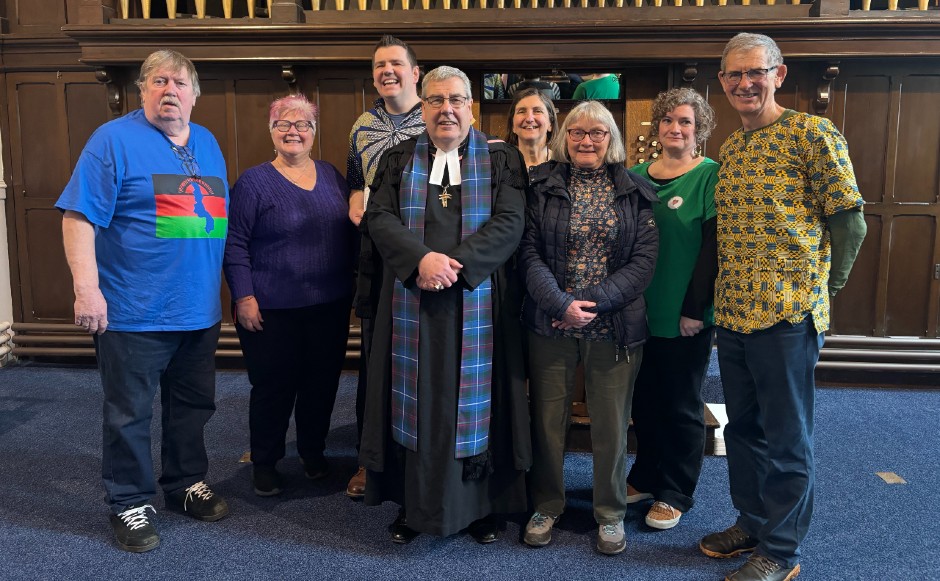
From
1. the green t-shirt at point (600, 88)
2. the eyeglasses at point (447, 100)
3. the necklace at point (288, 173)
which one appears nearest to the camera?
the eyeglasses at point (447, 100)

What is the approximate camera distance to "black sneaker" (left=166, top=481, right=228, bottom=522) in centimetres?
259

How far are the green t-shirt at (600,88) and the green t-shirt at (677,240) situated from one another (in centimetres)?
221

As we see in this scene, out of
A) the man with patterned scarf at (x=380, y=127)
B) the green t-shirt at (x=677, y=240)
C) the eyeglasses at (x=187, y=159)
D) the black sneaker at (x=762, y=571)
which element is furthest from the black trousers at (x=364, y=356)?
the black sneaker at (x=762, y=571)

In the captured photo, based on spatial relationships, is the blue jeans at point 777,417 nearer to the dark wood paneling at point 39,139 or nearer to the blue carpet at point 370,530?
the blue carpet at point 370,530

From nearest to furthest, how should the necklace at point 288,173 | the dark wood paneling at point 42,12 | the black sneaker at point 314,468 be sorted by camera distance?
1. the necklace at point 288,173
2. the black sneaker at point 314,468
3. the dark wood paneling at point 42,12

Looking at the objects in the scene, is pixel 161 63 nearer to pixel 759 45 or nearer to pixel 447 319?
pixel 447 319

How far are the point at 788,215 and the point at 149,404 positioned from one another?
2.21m

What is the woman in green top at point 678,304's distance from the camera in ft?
7.71

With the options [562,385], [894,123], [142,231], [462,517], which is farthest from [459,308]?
[894,123]

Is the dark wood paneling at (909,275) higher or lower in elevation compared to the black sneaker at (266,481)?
higher

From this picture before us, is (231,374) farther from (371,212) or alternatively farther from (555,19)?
(555,19)

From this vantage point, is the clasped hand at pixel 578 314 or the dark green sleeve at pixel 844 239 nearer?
the dark green sleeve at pixel 844 239

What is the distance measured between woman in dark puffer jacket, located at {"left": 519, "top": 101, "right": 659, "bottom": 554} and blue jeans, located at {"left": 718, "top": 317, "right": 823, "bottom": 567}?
0.33 metres

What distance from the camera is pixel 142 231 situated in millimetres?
2361
